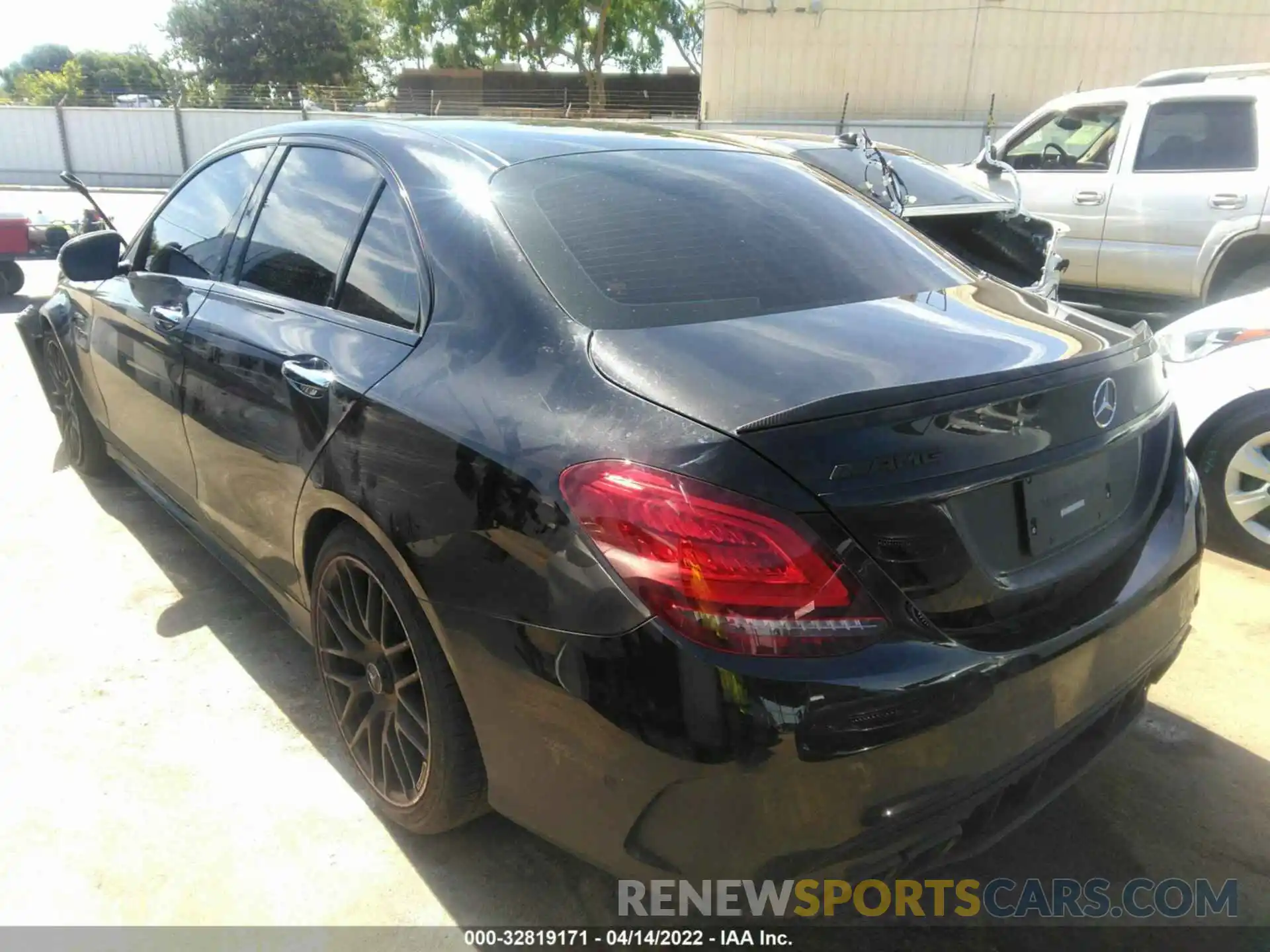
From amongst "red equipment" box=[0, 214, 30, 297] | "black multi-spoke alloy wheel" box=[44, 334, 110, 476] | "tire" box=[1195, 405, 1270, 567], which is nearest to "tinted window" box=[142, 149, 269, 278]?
"black multi-spoke alloy wheel" box=[44, 334, 110, 476]

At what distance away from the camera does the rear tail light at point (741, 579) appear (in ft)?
5.09

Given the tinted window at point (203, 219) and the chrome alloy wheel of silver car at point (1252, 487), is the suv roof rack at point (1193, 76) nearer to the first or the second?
the chrome alloy wheel of silver car at point (1252, 487)

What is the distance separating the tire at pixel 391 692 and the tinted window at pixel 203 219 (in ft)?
Result: 4.33

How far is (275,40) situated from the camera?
43906 millimetres

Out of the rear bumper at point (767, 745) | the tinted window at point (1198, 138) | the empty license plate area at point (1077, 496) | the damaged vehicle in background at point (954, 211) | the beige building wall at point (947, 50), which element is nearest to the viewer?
the rear bumper at point (767, 745)

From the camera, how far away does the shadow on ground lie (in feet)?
7.22

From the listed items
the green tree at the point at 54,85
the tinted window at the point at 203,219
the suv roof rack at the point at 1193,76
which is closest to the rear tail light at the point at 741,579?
the tinted window at the point at 203,219

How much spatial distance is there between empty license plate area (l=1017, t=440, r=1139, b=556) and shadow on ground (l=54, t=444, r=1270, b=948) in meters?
0.79

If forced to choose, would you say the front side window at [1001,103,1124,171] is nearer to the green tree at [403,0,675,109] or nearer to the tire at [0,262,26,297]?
the tire at [0,262,26,297]

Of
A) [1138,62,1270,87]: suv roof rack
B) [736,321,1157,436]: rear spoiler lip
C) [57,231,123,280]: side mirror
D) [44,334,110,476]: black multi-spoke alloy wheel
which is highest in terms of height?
[1138,62,1270,87]: suv roof rack

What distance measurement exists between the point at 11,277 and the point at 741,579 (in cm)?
1098

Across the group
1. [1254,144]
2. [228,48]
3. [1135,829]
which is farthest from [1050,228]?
[228,48]

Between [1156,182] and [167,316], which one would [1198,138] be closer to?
[1156,182]

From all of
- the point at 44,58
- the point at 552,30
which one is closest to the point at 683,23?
the point at 552,30
